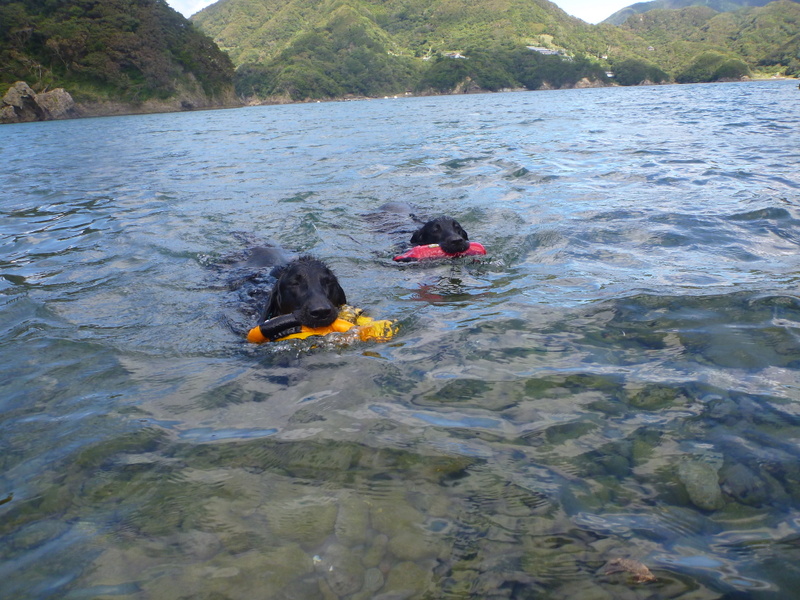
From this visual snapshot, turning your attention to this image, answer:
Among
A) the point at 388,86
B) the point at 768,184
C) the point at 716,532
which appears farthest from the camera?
the point at 388,86

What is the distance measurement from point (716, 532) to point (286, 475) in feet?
6.36

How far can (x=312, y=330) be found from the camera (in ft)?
14.1

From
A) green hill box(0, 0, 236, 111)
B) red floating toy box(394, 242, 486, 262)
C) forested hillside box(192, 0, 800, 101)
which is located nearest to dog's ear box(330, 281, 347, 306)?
red floating toy box(394, 242, 486, 262)

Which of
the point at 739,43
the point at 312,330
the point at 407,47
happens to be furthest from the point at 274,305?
the point at 407,47

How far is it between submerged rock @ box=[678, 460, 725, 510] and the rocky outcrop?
221 feet

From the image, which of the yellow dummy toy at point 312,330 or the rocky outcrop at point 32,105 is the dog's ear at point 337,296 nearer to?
the yellow dummy toy at point 312,330

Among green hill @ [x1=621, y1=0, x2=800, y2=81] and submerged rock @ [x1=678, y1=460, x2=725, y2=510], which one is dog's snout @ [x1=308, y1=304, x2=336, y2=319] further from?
green hill @ [x1=621, y1=0, x2=800, y2=81]

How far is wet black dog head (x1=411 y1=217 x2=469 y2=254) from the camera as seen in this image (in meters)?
6.37

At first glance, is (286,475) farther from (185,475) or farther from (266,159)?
(266,159)

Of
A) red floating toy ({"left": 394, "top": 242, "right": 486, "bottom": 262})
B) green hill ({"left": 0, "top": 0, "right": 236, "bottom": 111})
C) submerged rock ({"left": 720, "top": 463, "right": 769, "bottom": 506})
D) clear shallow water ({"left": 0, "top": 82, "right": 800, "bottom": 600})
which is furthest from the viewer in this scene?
green hill ({"left": 0, "top": 0, "right": 236, "bottom": 111})

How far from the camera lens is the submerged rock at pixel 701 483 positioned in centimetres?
241

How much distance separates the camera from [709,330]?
4016mm

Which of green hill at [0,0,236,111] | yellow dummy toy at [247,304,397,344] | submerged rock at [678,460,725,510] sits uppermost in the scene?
green hill at [0,0,236,111]

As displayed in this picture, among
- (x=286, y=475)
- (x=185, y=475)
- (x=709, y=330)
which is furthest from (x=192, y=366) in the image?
(x=709, y=330)
